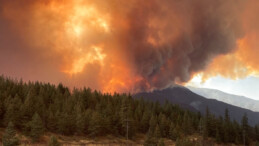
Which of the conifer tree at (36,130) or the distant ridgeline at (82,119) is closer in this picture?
the conifer tree at (36,130)

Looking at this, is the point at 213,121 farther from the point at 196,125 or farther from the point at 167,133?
the point at 167,133

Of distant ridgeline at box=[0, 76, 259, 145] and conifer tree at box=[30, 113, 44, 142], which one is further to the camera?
distant ridgeline at box=[0, 76, 259, 145]

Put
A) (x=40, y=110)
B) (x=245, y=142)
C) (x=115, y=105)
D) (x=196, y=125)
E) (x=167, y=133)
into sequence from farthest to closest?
(x=196, y=125) → (x=245, y=142) → (x=115, y=105) → (x=167, y=133) → (x=40, y=110)

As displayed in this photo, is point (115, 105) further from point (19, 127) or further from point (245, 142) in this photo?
point (245, 142)

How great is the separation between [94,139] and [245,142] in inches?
4150

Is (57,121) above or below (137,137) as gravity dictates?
above

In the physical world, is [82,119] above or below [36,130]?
above

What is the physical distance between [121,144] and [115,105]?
4682 cm

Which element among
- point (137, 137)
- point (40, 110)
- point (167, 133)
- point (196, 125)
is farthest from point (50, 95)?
point (196, 125)

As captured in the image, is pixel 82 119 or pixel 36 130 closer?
pixel 36 130

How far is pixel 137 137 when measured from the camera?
12088 centimetres

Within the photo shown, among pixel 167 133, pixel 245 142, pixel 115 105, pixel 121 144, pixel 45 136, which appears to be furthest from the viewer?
pixel 245 142

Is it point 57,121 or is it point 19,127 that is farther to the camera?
point 57,121

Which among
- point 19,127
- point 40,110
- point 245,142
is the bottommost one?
point 245,142
